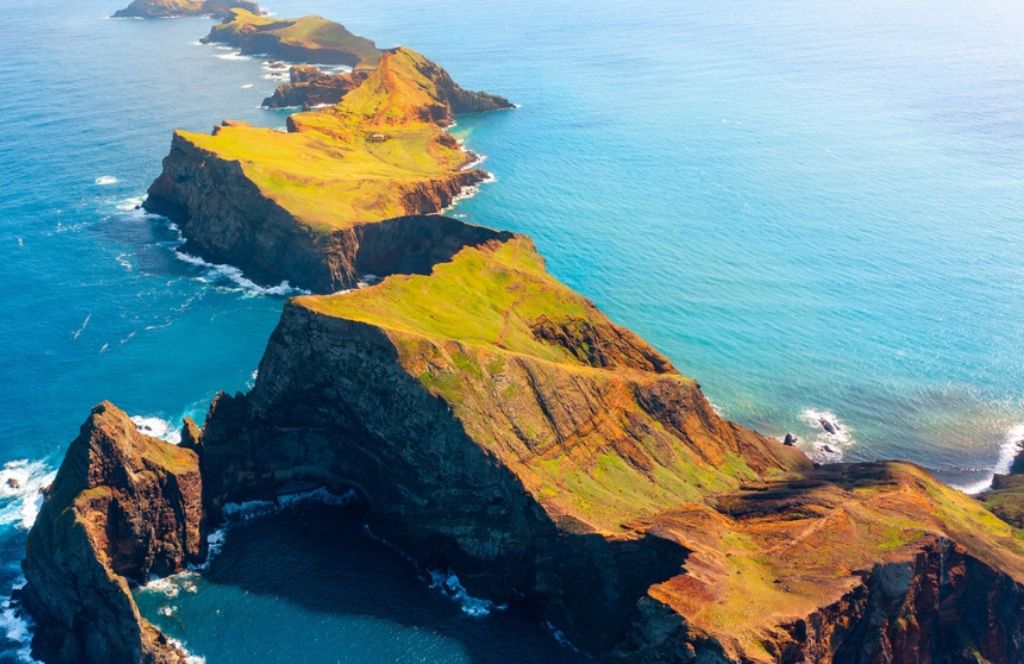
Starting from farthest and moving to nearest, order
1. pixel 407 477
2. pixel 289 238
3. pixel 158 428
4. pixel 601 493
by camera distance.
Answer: pixel 289 238, pixel 158 428, pixel 407 477, pixel 601 493

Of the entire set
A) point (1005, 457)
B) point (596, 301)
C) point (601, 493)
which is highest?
point (596, 301)

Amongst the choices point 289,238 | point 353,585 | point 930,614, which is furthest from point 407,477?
point 289,238

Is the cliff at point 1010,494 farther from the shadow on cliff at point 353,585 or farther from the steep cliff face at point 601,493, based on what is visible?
the shadow on cliff at point 353,585

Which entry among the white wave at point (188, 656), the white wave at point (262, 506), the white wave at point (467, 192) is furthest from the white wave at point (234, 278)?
the white wave at point (188, 656)

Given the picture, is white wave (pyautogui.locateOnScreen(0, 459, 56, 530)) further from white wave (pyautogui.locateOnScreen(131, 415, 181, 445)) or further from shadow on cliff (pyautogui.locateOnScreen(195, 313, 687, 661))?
shadow on cliff (pyautogui.locateOnScreen(195, 313, 687, 661))

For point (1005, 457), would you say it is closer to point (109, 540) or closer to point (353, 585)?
point (353, 585)

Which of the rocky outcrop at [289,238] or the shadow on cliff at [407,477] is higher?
the rocky outcrop at [289,238]

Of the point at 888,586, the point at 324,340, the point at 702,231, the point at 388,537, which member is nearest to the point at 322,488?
the point at 388,537
